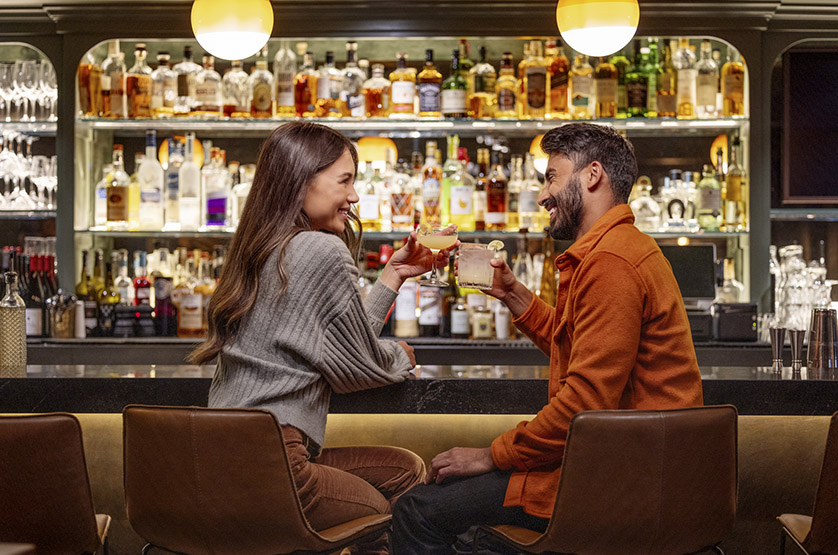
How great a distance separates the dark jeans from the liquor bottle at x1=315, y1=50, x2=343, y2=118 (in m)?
2.39

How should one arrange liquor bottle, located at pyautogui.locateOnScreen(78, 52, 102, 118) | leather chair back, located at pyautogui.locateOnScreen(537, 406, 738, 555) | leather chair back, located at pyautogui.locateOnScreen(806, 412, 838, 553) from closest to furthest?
leather chair back, located at pyautogui.locateOnScreen(537, 406, 738, 555) < leather chair back, located at pyautogui.locateOnScreen(806, 412, 838, 553) < liquor bottle, located at pyautogui.locateOnScreen(78, 52, 102, 118)

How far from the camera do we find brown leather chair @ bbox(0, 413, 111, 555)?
1.44m

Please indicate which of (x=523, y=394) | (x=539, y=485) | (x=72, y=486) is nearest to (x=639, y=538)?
(x=539, y=485)

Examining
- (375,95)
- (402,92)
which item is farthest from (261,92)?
(402,92)

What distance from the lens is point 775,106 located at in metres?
3.80

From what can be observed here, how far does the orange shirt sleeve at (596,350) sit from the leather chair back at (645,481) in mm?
136

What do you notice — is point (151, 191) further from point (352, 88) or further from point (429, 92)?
point (429, 92)

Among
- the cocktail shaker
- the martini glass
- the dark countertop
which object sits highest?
the martini glass

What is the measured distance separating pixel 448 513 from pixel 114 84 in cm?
286

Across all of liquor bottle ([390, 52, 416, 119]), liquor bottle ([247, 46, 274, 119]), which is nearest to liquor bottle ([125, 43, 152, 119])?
liquor bottle ([247, 46, 274, 119])

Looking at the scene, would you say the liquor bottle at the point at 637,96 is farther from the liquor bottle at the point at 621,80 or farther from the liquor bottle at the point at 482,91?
the liquor bottle at the point at 482,91

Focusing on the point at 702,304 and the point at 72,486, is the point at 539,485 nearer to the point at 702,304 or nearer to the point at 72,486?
the point at 72,486

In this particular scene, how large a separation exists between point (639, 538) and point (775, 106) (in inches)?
114

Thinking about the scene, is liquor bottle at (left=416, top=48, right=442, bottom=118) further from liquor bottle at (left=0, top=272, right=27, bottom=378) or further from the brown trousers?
the brown trousers
